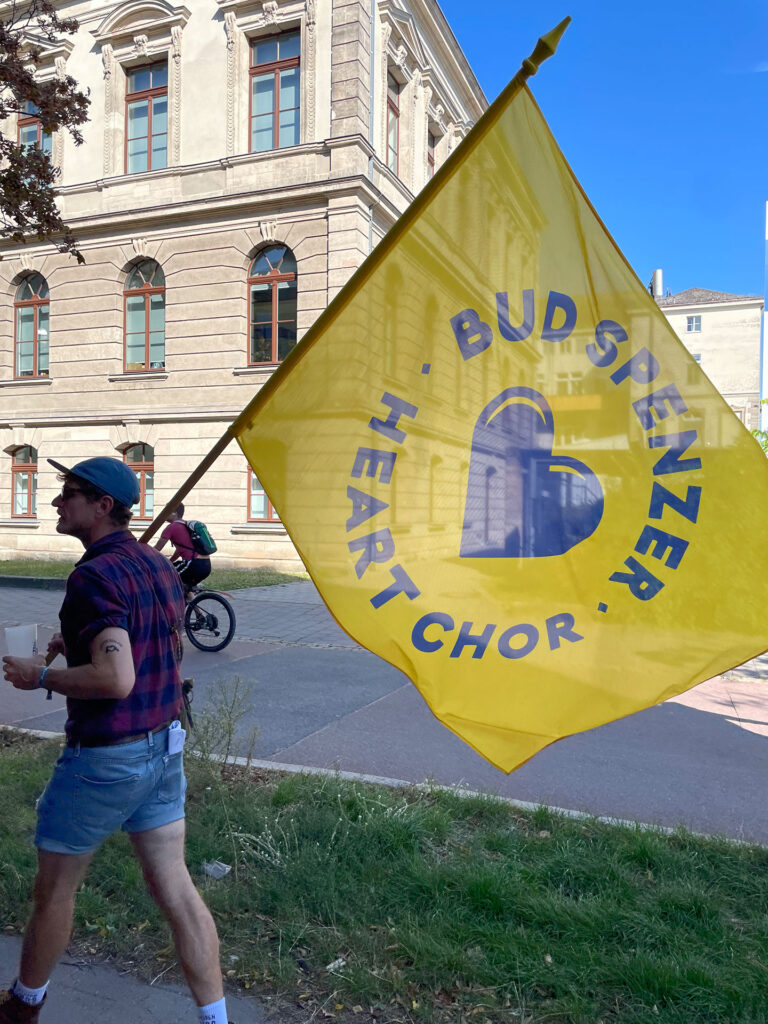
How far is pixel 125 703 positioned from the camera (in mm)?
2355

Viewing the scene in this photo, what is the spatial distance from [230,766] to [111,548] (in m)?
2.91

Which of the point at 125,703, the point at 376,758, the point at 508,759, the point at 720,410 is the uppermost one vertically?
the point at 720,410

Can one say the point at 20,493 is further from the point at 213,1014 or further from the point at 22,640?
the point at 213,1014

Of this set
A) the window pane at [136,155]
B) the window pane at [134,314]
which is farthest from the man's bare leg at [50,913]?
the window pane at [136,155]

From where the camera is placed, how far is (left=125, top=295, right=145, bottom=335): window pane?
21.0 metres

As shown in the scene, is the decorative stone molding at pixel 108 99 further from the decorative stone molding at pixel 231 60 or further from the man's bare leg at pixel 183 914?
the man's bare leg at pixel 183 914

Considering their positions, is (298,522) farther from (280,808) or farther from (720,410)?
(280,808)

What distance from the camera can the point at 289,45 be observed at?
19328 millimetres

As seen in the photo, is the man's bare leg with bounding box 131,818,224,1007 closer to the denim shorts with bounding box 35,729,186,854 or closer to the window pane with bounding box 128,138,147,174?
the denim shorts with bounding box 35,729,186,854

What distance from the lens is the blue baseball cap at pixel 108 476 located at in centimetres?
243

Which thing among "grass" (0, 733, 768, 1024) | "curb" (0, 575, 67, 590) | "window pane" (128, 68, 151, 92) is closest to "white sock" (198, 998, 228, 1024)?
"grass" (0, 733, 768, 1024)

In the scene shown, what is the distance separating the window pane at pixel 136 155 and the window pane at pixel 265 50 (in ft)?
11.9

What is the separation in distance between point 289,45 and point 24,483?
13180mm

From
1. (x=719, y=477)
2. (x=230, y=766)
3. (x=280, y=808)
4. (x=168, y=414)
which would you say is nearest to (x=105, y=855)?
(x=280, y=808)
